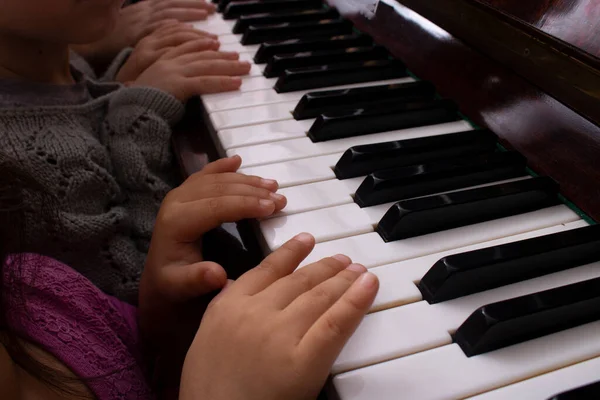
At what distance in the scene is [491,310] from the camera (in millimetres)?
580

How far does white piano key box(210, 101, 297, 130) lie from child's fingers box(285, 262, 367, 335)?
413mm

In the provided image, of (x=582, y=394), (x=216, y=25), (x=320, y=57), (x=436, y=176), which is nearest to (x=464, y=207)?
(x=436, y=176)

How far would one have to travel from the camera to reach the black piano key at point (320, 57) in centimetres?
112

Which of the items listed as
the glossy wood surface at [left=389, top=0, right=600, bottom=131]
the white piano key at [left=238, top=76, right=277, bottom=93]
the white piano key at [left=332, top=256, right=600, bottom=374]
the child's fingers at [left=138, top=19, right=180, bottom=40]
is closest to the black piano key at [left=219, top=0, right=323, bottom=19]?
the child's fingers at [left=138, top=19, right=180, bottom=40]

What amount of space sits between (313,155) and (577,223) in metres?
0.42

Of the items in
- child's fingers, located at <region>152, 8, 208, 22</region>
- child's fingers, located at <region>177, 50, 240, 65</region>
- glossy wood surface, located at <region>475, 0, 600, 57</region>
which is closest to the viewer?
glossy wood surface, located at <region>475, 0, 600, 57</region>

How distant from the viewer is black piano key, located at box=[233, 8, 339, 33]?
4.25 ft

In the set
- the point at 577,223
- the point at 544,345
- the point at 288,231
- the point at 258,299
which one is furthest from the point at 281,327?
the point at 577,223

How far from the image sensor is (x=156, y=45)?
51.8 inches

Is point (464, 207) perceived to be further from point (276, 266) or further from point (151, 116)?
point (151, 116)

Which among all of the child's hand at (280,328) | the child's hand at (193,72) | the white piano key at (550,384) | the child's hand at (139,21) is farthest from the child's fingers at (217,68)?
the white piano key at (550,384)

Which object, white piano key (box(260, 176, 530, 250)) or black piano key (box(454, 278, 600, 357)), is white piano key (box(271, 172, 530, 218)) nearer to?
white piano key (box(260, 176, 530, 250))

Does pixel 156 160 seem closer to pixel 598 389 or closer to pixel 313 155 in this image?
pixel 313 155

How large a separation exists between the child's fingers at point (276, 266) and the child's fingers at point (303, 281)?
16 mm
